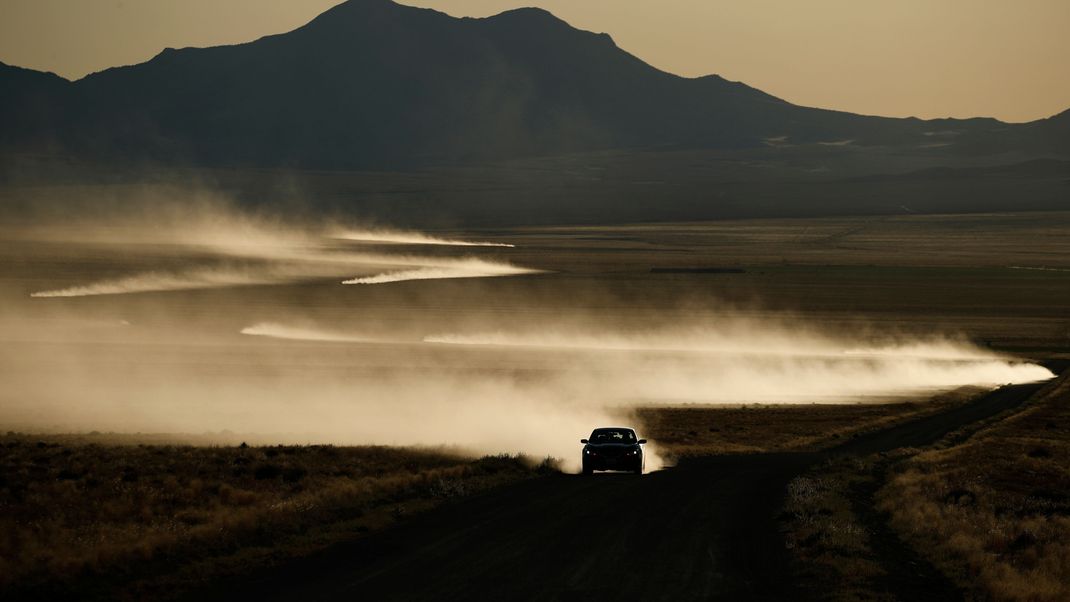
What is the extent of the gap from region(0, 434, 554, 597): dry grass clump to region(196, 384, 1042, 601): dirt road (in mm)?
1985

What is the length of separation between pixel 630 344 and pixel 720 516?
446 ft

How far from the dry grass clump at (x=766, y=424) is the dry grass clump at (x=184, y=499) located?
60.9ft

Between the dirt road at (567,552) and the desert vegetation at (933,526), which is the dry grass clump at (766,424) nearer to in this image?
the desert vegetation at (933,526)

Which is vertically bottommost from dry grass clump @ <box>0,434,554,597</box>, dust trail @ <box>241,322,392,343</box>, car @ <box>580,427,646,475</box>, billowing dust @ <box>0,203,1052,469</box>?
dry grass clump @ <box>0,434,554,597</box>

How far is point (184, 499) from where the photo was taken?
4066cm

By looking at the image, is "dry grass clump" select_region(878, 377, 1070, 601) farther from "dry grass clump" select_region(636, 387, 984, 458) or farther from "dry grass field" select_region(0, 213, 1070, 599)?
"dry grass clump" select_region(636, 387, 984, 458)

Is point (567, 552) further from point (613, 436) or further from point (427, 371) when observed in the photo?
point (427, 371)

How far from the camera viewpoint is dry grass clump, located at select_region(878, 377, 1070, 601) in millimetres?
27806

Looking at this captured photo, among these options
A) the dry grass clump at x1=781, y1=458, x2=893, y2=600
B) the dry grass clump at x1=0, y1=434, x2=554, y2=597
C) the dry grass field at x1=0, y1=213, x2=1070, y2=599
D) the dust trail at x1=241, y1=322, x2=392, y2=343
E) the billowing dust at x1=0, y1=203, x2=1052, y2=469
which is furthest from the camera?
the dust trail at x1=241, y1=322, x2=392, y2=343

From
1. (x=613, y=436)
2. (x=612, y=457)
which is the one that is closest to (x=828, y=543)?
(x=612, y=457)

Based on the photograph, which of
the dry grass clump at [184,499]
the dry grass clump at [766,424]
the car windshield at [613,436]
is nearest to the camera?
the dry grass clump at [184,499]

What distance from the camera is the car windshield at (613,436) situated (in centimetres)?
5013

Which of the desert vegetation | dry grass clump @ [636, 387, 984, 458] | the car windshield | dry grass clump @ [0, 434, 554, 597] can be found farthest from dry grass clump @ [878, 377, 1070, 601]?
dry grass clump @ [0, 434, 554, 597]

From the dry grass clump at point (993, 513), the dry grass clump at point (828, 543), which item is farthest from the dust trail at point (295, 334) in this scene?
the dry grass clump at point (828, 543)
